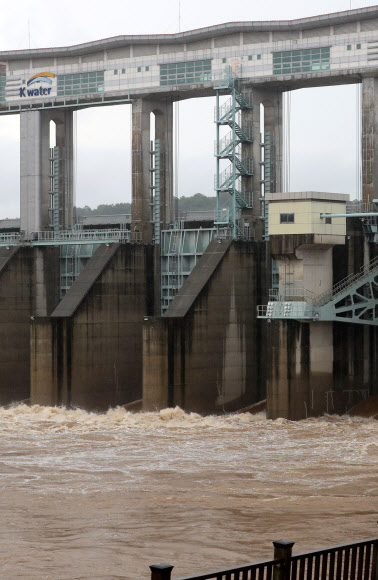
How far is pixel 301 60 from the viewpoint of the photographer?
41219mm

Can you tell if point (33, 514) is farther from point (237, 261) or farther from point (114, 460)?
point (237, 261)

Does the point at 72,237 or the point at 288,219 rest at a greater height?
the point at 288,219

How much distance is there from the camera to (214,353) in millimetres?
37625

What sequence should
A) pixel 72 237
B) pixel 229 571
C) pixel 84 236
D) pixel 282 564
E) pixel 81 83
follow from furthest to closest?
1. pixel 81 83
2. pixel 72 237
3. pixel 84 236
4. pixel 282 564
5. pixel 229 571

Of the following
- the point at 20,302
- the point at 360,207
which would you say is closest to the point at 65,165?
the point at 20,302

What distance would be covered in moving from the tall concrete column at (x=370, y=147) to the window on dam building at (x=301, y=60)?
2874 millimetres

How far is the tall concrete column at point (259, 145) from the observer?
4181cm

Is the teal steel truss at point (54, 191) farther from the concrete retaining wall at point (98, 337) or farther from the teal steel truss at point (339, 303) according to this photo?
the teal steel truss at point (339, 303)

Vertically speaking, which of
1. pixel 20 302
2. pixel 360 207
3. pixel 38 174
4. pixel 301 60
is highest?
pixel 301 60

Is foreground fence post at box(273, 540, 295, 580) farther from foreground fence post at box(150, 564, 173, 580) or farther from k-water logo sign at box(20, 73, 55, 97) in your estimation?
k-water logo sign at box(20, 73, 55, 97)

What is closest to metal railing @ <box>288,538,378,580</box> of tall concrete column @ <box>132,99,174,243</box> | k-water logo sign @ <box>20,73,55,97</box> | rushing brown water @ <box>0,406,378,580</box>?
rushing brown water @ <box>0,406,378,580</box>

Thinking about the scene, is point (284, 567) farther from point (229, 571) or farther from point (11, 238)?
point (11, 238)

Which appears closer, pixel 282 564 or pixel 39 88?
pixel 282 564

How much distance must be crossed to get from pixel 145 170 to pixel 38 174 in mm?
5666
